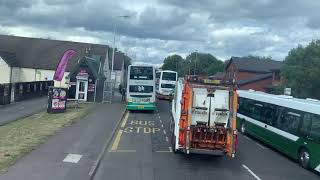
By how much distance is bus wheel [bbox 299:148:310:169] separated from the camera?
1944cm

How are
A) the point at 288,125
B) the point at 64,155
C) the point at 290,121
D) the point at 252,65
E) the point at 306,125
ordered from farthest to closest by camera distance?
the point at 252,65 → the point at 288,125 → the point at 290,121 → the point at 306,125 → the point at 64,155

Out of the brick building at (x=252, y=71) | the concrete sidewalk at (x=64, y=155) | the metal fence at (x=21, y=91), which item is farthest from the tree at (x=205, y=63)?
the concrete sidewalk at (x=64, y=155)

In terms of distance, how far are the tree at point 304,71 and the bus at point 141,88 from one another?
62.5 ft

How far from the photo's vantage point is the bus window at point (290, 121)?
21.0m

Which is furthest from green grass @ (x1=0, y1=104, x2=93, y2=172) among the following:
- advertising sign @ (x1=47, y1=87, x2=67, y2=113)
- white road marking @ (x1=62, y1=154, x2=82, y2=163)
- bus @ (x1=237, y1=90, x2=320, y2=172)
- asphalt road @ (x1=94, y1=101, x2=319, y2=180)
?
bus @ (x1=237, y1=90, x2=320, y2=172)

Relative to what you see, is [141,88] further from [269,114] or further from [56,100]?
[269,114]

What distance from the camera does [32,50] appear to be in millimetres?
84688

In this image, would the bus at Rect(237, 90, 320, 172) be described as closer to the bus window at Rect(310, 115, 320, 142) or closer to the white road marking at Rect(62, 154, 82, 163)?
the bus window at Rect(310, 115, 320, 142)

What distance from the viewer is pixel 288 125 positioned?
21.9 m

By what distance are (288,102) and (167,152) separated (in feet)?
19.7

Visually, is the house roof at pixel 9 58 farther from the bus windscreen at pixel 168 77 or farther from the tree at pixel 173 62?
the tree at pixel 173 62

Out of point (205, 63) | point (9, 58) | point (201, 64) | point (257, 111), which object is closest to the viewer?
point (257, 111)

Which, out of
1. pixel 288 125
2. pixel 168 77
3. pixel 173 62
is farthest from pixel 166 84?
pixel 173 62

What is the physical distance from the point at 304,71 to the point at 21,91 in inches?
1177
